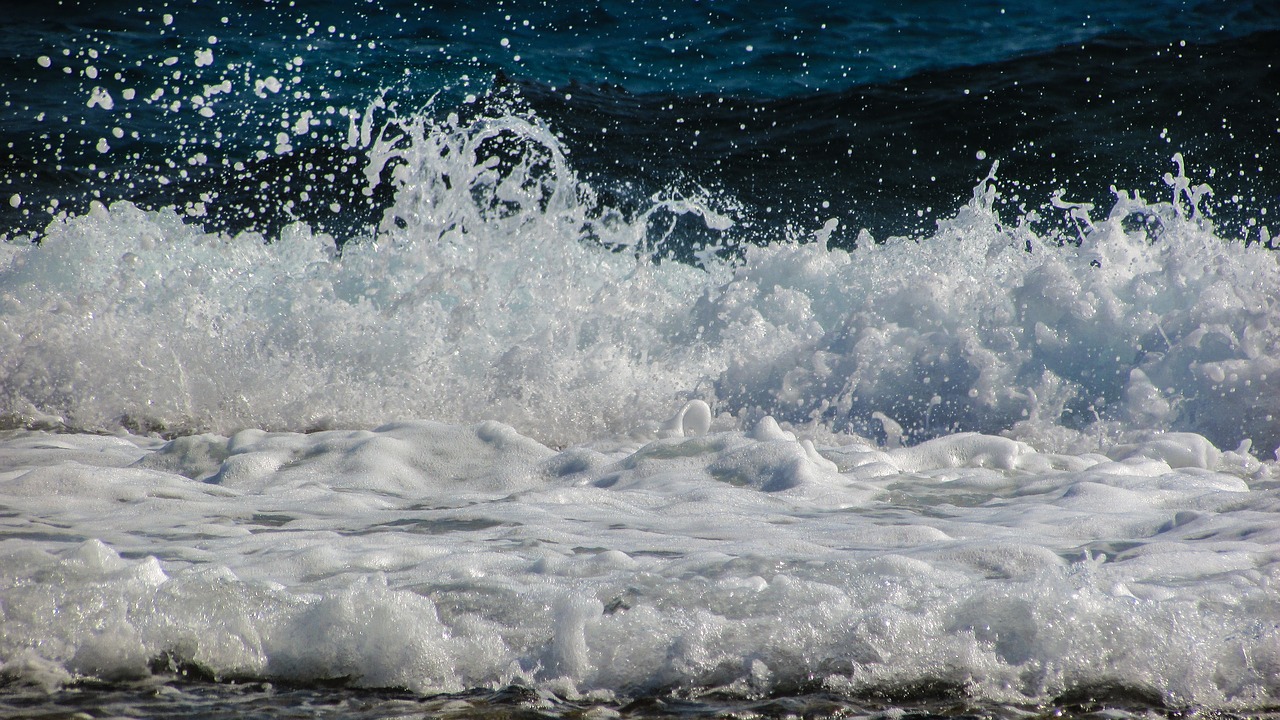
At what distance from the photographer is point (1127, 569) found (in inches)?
82.5

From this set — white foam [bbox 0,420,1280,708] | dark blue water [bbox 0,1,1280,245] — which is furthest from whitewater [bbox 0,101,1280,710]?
dark blue water [bbox 0,1,1280,245]

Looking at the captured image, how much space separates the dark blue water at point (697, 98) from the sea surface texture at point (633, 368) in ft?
0.20

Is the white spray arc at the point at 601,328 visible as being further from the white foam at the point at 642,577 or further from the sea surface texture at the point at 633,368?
the white foam at the point at 642,577

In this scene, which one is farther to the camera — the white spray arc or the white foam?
the white spray arc

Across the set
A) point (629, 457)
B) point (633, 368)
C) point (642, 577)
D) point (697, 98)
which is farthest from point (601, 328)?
point (697, 98)

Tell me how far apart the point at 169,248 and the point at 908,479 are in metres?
4.63

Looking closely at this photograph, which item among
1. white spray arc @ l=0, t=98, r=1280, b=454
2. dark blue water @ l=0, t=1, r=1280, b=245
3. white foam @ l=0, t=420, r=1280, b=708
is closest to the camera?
white foam @ l=0, t=420, r=1280, b=708

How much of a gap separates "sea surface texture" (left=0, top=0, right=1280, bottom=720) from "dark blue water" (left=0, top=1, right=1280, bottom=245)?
62mm

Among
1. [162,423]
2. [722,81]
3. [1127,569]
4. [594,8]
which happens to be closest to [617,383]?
[162,423]

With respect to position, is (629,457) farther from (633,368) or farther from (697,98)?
(697,98)

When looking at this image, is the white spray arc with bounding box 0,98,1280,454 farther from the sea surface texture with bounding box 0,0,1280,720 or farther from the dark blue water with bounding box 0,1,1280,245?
the dark blue water with bounding box 0,1,1280,245

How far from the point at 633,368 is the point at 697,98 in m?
7.05

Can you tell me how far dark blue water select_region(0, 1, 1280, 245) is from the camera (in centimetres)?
913

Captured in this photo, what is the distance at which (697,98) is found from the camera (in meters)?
11.0
